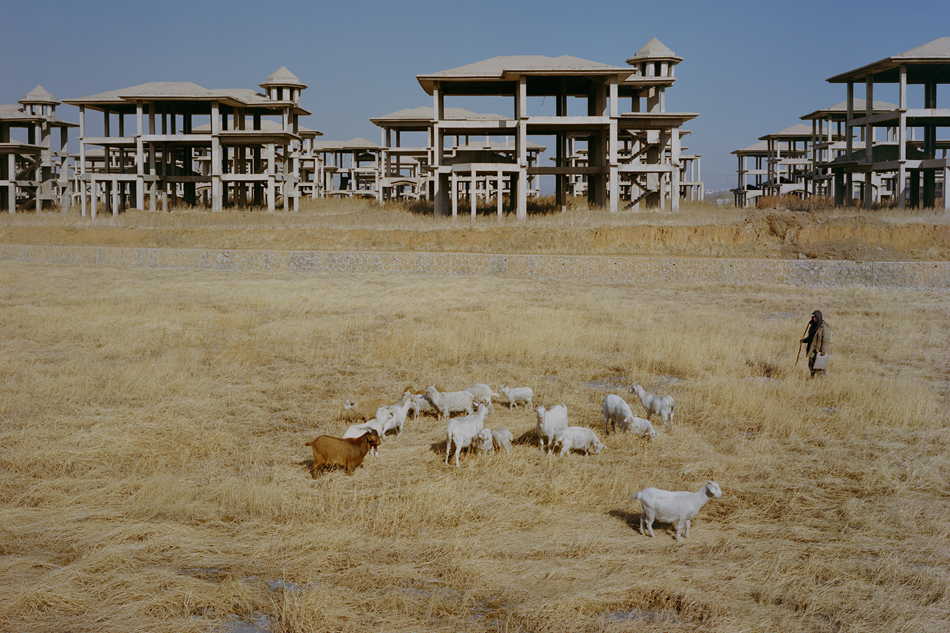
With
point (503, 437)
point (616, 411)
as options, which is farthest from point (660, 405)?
point (503, 437)

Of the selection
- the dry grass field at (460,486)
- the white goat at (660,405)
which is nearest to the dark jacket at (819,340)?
the dry grass field at (460,486)

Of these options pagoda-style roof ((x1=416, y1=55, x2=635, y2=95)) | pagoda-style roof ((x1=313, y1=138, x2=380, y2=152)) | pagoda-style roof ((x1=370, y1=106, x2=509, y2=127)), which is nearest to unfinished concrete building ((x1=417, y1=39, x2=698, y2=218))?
pagoda-style roof ((x1=416, y1=55, x2=635, y2=95))

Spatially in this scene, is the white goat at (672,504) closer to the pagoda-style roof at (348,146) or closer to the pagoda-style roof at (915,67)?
the pagoda-style roof at (915,67)

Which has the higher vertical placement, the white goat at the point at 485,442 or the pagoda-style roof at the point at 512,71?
the pagoda-style roof at the point at 512,71

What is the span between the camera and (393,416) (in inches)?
429

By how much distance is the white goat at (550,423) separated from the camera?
1024 centimetres

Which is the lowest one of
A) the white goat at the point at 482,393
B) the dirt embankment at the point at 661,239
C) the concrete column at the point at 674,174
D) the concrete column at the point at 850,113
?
the white goat at the point at 482,393

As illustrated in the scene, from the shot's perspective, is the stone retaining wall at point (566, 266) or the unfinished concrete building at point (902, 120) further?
the unfinished concrete building at point (902, 120)

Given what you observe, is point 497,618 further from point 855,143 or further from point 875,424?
point 855,143

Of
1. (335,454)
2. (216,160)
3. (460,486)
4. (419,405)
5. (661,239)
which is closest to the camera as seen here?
(460,486)

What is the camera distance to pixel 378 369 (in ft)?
49.4

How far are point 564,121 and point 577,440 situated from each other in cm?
3349

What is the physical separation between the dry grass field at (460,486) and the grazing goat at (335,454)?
0.15 m

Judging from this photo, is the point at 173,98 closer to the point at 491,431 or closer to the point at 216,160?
the point at 216,160
